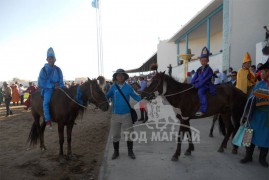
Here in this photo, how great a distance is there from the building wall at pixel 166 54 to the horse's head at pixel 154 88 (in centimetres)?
2577

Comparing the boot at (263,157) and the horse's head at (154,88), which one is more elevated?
the horse's head at (154,88)

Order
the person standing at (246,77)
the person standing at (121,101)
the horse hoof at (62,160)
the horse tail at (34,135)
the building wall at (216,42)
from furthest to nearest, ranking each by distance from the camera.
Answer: the building wall at (216,42)
the person standing at (246,77)
the horse tail at (34,135)
the horse hoof at (62,160)
the person standing at (121,101)

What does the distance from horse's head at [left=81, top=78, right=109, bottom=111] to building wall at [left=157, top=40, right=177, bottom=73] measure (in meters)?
26.1

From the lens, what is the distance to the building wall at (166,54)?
3062cm

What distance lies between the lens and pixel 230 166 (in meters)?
4.30

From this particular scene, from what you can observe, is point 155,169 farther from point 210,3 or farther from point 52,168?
point 210,3

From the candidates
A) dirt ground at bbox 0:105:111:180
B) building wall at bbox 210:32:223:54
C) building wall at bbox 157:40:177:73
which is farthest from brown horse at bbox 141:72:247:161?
building wall at bbox 157:40:177:73

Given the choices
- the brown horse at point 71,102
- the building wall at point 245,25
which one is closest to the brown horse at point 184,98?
the brown horse at point 71,102

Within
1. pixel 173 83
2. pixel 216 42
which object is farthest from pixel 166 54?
pixel 173 83

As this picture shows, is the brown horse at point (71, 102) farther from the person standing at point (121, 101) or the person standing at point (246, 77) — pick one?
the person standing at point (246, 77)

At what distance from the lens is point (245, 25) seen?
10.6m

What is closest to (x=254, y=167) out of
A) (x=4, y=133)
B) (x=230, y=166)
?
(x=230, y=166)

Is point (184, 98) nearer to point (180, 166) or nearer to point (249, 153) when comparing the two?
point (180, 166)

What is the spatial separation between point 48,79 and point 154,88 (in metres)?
2.56
